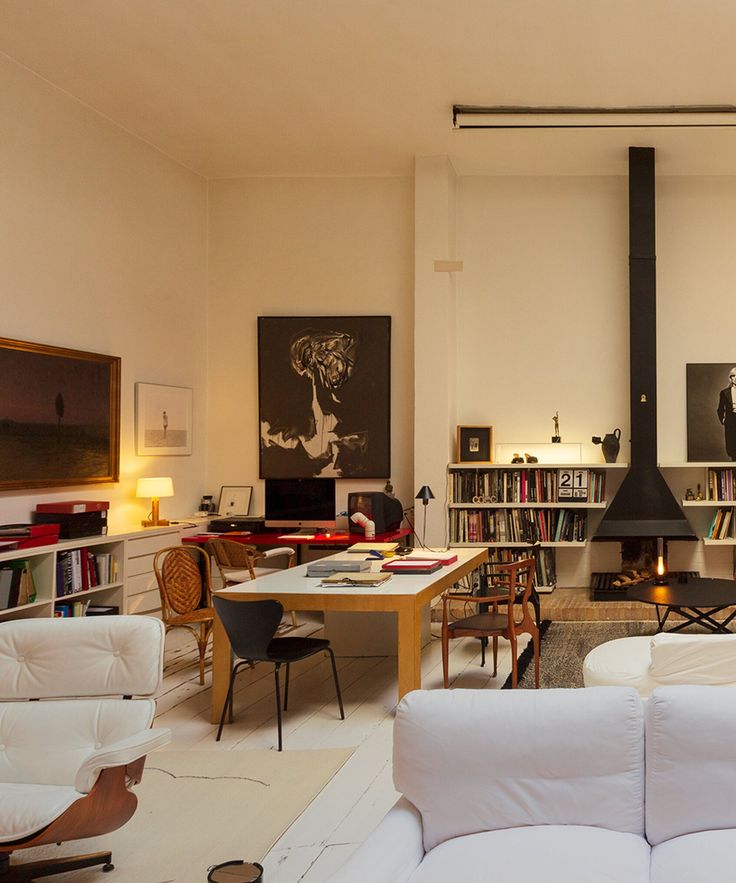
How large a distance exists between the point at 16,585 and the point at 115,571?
3.80ft

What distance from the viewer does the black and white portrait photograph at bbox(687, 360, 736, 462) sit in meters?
8.79

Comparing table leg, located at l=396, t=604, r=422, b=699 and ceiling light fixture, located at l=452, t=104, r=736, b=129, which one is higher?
ceiling light fixture, located at l=452, t=104, r=736, b=129

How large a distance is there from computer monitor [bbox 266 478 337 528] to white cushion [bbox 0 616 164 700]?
16.9 feet

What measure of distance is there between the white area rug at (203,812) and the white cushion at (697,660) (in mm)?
1620

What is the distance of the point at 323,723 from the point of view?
5172 millimetres

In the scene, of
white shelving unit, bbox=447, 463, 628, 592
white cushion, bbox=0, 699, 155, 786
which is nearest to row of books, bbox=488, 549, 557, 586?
white shelving unit, bbox=447, 463, 628, 592

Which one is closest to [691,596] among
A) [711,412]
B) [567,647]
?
[567,647]

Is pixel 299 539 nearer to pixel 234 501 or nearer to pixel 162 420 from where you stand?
pixel 234 501

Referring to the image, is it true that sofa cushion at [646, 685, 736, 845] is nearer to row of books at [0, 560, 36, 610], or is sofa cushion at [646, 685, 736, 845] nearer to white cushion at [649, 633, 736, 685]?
white cushion at [649, 633, 736, 685]

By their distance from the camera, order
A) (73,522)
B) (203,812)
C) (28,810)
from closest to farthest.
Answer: (28,810)
(203,812)
(73,522)

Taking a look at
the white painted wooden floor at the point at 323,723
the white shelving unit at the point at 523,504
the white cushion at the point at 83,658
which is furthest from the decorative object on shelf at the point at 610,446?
the white cushion at the point at 83,658

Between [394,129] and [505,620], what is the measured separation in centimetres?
438

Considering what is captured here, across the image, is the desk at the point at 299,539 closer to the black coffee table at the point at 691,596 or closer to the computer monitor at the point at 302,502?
the computer monitor at the point at 302,502

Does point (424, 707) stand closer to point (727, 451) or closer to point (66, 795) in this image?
point (66, 795)
